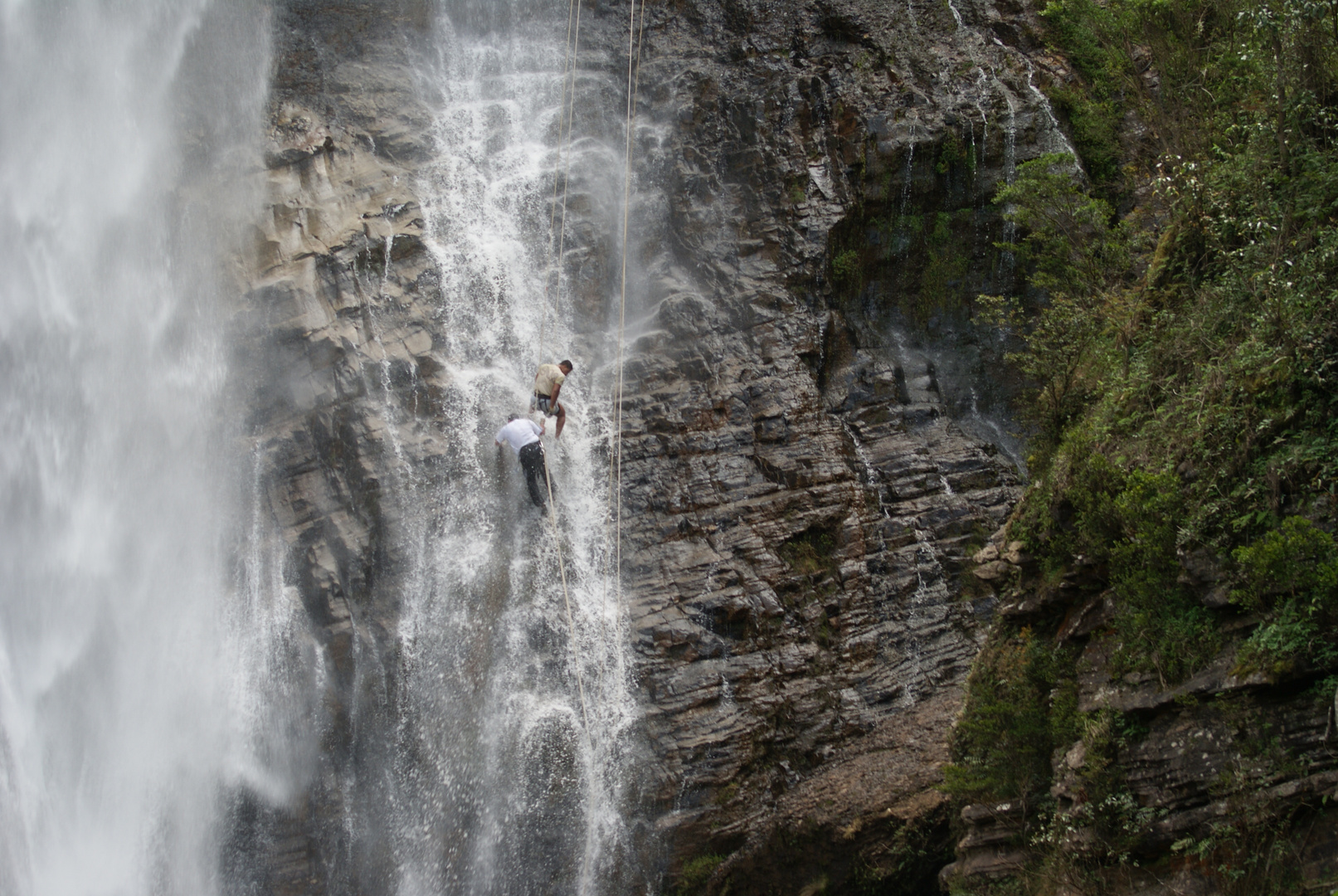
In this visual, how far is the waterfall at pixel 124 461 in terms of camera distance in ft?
38.8

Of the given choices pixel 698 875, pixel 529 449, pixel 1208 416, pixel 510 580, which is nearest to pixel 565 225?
pixel 529 449

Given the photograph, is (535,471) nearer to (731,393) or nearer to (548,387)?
(548,387)

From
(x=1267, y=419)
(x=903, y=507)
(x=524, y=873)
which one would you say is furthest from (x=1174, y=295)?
(x=524, y=873)

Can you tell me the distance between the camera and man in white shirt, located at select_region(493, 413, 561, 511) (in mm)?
12016

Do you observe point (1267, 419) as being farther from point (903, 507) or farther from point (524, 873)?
point (524, 873)

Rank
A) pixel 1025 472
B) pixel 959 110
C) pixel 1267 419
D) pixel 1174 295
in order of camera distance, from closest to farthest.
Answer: pixel 1267 419 < pixel 1174 295 < pixel 1025 472 < pixel 959 110

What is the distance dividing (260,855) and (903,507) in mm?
9384

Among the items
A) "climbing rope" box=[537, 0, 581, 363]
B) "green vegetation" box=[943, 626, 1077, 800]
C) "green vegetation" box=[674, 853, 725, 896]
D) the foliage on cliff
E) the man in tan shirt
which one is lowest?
"green vegetation" box=[674, 853, 725, 896]

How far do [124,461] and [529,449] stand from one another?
628 centimetres

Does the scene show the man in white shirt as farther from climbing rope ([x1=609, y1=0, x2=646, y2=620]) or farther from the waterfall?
the waterfall

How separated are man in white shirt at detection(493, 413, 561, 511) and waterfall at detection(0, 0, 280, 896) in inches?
143

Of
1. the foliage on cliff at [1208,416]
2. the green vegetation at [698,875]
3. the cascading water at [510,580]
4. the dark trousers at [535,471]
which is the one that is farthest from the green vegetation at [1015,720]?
the dark trousers at [535,471]

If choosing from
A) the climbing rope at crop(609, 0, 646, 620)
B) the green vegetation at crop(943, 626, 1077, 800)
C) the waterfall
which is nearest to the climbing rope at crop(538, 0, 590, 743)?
the climbing rope at crop(609, 0, 646, 620)

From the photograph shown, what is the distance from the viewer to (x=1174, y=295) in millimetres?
7902
